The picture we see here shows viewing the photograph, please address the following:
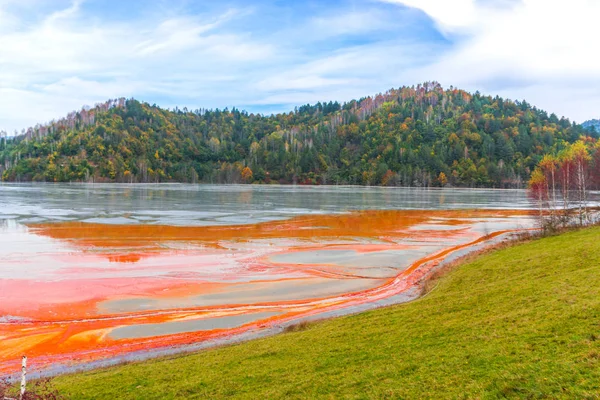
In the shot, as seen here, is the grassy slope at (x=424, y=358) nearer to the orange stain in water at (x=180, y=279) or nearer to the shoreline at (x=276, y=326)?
the shoreline at (x=276, y=326)

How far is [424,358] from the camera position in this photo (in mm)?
10602

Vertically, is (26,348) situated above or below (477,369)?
below

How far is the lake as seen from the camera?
1752 cm

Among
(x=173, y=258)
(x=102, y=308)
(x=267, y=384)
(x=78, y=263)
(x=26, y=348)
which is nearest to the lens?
(x=267, y=384)

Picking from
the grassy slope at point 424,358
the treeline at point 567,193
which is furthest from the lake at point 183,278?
the treeline at point 567,193

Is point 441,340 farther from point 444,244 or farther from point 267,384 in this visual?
point 444,244

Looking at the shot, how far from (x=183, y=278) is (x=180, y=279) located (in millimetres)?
257

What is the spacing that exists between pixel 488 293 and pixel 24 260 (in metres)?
27.3

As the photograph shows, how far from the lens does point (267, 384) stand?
10602mm

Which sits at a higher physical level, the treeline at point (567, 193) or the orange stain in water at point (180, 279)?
the treeline at point (567, 193)

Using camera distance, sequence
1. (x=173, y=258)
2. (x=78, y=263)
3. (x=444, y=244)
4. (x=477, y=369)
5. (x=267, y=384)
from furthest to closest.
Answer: (x=444, y=244) → (x=173, y=258) → (x=78, y=263) → (x=267, y=384) → (x=477, y=369)

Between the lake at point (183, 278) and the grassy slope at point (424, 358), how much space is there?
3.72 m

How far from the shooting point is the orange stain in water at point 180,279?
17.4 metres

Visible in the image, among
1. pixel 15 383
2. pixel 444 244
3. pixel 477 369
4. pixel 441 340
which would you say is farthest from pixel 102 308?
pixel 444 244
